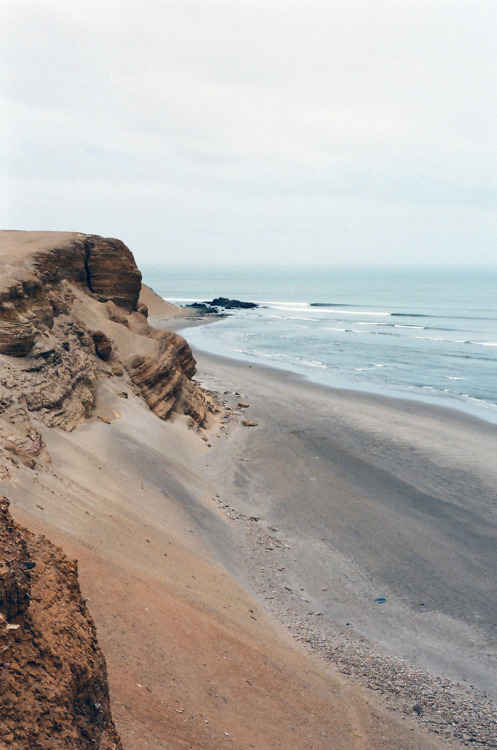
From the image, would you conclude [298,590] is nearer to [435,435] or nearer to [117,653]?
[117,653]

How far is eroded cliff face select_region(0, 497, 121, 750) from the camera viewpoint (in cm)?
471

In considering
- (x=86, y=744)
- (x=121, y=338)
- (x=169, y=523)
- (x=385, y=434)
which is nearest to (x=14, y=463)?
(x=169, y=523)

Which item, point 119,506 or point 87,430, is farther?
point 87,430

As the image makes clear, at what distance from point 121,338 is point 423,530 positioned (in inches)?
540

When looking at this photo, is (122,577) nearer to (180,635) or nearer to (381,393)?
(180,635)

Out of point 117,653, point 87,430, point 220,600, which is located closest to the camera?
point 117,653

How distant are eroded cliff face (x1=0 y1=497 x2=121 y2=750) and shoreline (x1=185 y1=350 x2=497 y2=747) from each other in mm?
6325

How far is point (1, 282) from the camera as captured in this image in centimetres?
1714

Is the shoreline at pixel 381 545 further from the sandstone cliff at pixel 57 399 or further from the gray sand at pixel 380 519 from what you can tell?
the sandstone cliff at pixel 57 399

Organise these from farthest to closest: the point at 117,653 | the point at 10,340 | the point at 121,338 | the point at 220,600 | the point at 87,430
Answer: the point at 121,338 → the point at 87,430 → the point at 10,340 → the point at 220,600 → the point at 117,653

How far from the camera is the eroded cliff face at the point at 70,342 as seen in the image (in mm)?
15203

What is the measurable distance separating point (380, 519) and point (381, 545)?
1.63 m

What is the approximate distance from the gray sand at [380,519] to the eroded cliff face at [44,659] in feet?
24.0

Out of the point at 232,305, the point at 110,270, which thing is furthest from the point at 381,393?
the point at 232,305
